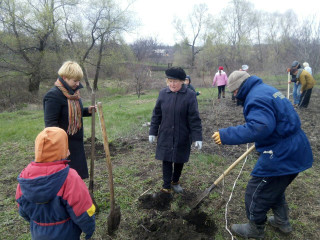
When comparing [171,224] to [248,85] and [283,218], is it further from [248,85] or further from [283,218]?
[248,85]

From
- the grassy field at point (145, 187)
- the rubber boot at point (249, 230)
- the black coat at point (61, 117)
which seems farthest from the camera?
the grassy field at point (145, 187)

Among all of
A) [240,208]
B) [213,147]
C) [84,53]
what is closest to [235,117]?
[213,147]

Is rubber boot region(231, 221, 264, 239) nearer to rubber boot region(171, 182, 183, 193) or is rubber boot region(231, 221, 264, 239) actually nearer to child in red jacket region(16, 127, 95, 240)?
rubber boot region(171, 182, 183, 193)

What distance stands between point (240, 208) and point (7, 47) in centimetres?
1863

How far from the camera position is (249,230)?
2.54 meters

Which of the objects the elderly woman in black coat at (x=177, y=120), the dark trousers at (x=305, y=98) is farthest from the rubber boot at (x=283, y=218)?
the dark trousers at (x=305, y=98)

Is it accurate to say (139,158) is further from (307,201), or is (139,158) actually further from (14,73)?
(14,73)

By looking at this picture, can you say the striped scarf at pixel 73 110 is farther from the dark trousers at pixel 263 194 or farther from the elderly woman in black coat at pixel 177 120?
the dark trousers at pixel 263 194

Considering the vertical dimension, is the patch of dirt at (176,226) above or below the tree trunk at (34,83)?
below

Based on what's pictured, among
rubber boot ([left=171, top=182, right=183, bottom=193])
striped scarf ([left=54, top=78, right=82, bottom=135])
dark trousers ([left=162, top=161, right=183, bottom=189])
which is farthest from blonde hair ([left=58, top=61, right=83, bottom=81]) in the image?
rubber boot ([left=171, top=182, right=183, bottom=193])

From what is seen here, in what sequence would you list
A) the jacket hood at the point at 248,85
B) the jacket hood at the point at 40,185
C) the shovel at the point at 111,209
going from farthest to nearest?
1. the shovel at the point at 111,209
2. the jacket hood at the point at 248,85
3. the jacket hood at the point at 40,185

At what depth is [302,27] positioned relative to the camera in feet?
60.4

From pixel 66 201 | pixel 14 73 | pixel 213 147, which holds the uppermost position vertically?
pixel 14 73

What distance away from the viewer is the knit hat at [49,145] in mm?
1610
